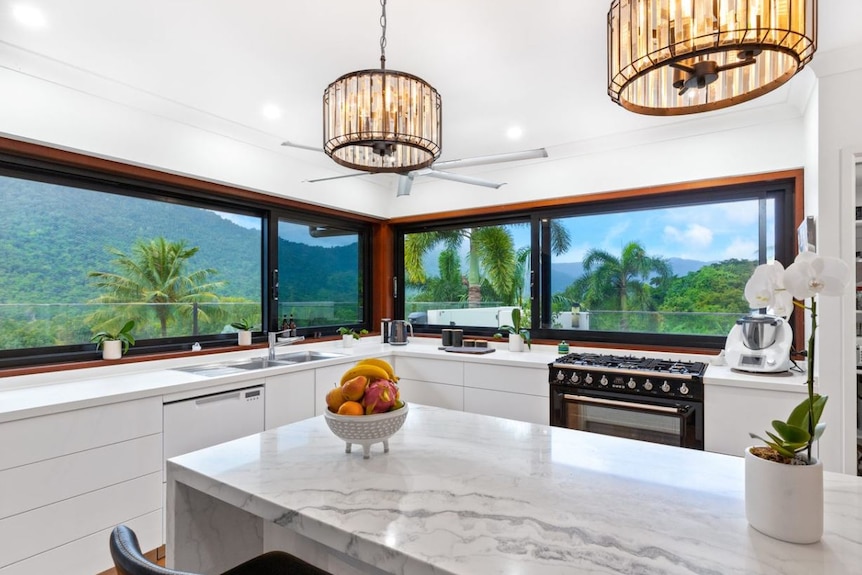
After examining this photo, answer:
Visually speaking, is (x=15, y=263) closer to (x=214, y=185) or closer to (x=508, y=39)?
(x=214, y=185)

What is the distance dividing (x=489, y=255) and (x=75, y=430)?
3.21 metres

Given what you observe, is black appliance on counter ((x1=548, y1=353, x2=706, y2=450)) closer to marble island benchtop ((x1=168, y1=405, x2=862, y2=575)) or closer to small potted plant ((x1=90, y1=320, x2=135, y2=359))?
marble island benchtop ((x1=168, y1=405, x2=862, y2=575))

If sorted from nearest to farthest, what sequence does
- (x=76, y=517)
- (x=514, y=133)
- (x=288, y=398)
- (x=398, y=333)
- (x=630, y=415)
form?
(x=76, y=517) < (x=630, y=415) < (x=288, y=398) < (x=514, y=133) < (x=398, y=333)

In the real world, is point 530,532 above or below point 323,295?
below

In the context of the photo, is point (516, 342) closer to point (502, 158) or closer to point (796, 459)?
point (502, 158)

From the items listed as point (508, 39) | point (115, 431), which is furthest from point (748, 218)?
point (115, 431)

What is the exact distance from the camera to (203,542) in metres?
1.31

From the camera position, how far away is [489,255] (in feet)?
13.8

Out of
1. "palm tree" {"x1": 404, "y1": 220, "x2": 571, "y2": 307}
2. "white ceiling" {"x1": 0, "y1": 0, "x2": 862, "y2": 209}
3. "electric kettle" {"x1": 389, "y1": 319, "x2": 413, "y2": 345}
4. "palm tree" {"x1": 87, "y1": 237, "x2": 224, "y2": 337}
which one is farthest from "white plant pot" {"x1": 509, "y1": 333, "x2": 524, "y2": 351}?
"palm tree" {"x1": 87, "y1": 237, "x2": 224, "y2": 337}

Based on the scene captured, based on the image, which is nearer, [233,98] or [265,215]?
[233,98]

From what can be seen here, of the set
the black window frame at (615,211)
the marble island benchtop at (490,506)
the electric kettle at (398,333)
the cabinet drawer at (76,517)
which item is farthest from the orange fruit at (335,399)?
the electric kettle at (398,333)

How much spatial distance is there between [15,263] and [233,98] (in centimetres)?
145

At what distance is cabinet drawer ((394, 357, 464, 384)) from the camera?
3.49 m

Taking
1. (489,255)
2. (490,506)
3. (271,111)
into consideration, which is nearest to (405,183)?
(271,111)
